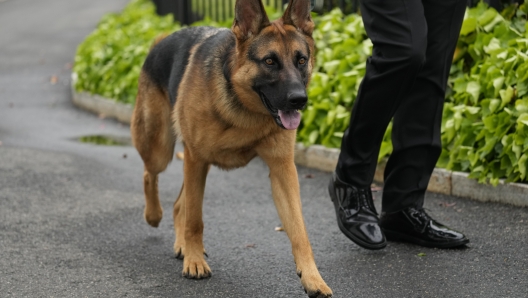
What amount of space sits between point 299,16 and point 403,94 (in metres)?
0.73

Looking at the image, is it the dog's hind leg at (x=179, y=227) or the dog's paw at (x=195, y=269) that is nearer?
the dog's paw at (x=195, y=269)

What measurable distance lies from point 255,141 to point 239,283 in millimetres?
760

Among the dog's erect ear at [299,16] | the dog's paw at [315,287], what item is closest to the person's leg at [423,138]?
the dog's erect ear at [299,16]

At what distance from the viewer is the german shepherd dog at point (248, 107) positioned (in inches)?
151

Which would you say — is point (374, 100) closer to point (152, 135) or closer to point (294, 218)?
point (294, 218)

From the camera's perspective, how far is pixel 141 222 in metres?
5.52

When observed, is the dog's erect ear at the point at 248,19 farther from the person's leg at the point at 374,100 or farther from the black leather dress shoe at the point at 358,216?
the black leather dress shoe at the point at 358,216

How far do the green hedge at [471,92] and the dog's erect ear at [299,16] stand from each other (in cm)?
203

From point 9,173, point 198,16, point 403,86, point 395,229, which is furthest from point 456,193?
point 198,16

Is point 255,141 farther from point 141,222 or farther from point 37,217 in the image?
point 37,217

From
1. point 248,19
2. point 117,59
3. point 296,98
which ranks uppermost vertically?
point 248,19

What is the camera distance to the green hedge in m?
5.58

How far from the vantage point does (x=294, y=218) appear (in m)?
4.00

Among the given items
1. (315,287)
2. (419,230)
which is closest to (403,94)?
(419,230)
